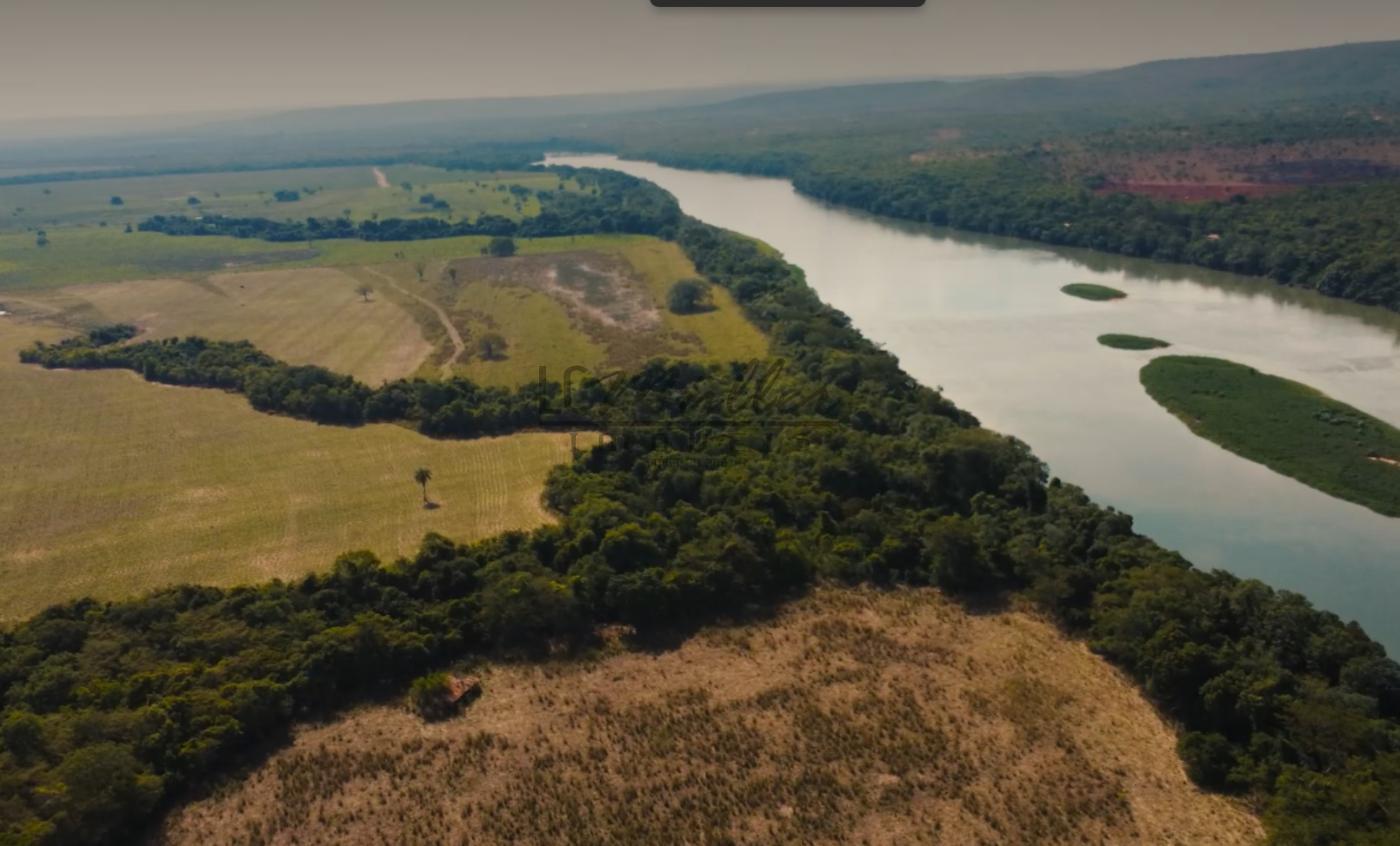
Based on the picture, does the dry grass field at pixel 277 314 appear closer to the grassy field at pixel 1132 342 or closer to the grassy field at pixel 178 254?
the grassy field at pixel 178 254

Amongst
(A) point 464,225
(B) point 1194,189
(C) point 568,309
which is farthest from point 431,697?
(B) point 1194,189

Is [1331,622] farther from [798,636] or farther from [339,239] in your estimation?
[339,239]

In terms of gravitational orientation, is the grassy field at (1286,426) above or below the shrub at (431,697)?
above

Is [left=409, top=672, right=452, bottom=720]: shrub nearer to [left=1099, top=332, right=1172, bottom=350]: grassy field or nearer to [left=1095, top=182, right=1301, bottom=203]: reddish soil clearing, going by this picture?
[left=1099, top=332, right=1172, bottom=350]: grassy field

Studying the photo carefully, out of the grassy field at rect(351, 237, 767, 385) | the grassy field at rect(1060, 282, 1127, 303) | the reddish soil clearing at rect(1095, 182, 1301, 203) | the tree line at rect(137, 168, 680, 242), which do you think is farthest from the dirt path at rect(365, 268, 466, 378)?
the reddish soil clearing at rect(1095, 182, 1301, 203)

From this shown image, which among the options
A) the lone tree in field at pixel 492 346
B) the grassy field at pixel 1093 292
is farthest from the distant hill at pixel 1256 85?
the lone tree in field at pixel 492 346

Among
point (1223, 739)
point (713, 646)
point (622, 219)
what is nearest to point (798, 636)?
point (713, 646)
